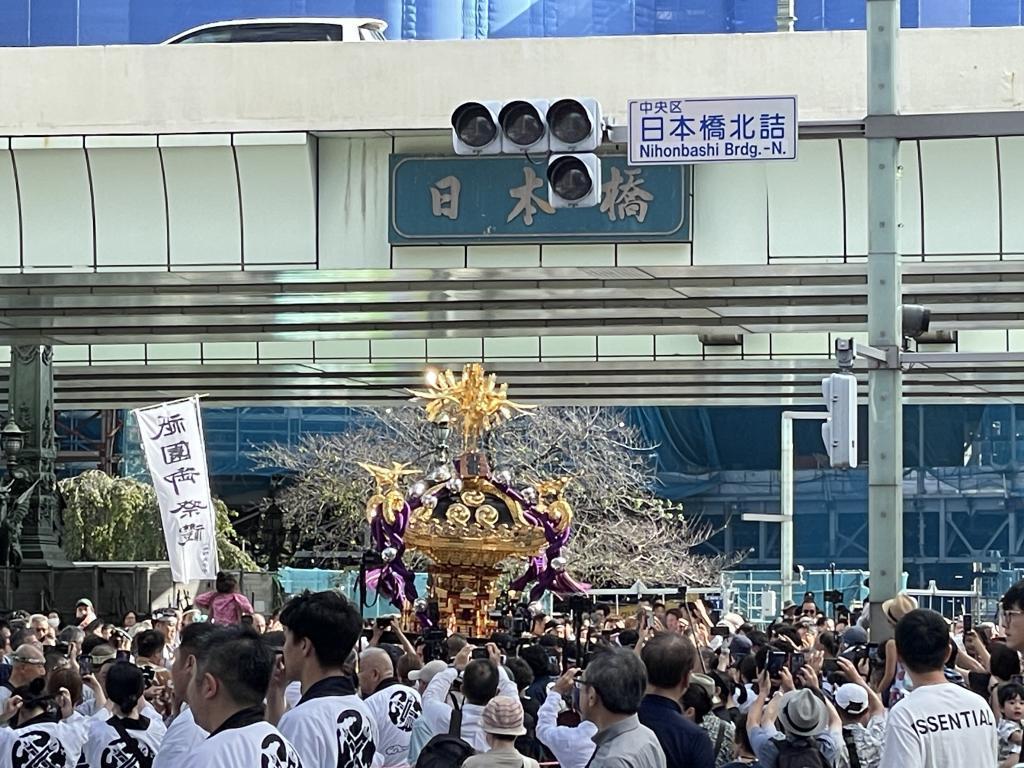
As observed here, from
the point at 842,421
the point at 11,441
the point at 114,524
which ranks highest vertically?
the point at 842,421

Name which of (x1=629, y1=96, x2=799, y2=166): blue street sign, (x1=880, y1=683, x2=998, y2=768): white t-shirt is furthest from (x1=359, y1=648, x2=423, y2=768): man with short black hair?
(x1=629, y1=96, x2=799, y2=166): blue street sign

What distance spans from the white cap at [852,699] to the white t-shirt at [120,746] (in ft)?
9.97

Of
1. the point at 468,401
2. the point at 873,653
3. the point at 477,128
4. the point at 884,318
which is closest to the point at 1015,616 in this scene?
the point at 873,653

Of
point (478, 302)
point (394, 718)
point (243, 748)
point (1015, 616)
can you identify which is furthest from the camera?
point (478, 302)

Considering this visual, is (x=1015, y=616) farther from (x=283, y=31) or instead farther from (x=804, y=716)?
(x=283, y=31)

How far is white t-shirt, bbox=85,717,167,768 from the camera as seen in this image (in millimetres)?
8383

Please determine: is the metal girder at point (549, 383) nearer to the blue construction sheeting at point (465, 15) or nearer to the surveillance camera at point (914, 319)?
the blue construction sheeting at point (465, 15)

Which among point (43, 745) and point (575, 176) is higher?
point (575, 176)

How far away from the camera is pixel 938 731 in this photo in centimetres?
696

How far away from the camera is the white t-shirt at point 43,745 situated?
29.4 ft

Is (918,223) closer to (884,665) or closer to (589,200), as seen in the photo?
(589,200)

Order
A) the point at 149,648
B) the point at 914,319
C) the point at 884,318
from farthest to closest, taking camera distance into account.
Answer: the point at 914,319 → the point at 884,318 → the point at 149,648

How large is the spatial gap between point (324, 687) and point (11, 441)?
22.4 meters

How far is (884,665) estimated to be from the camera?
11523 millimetres
